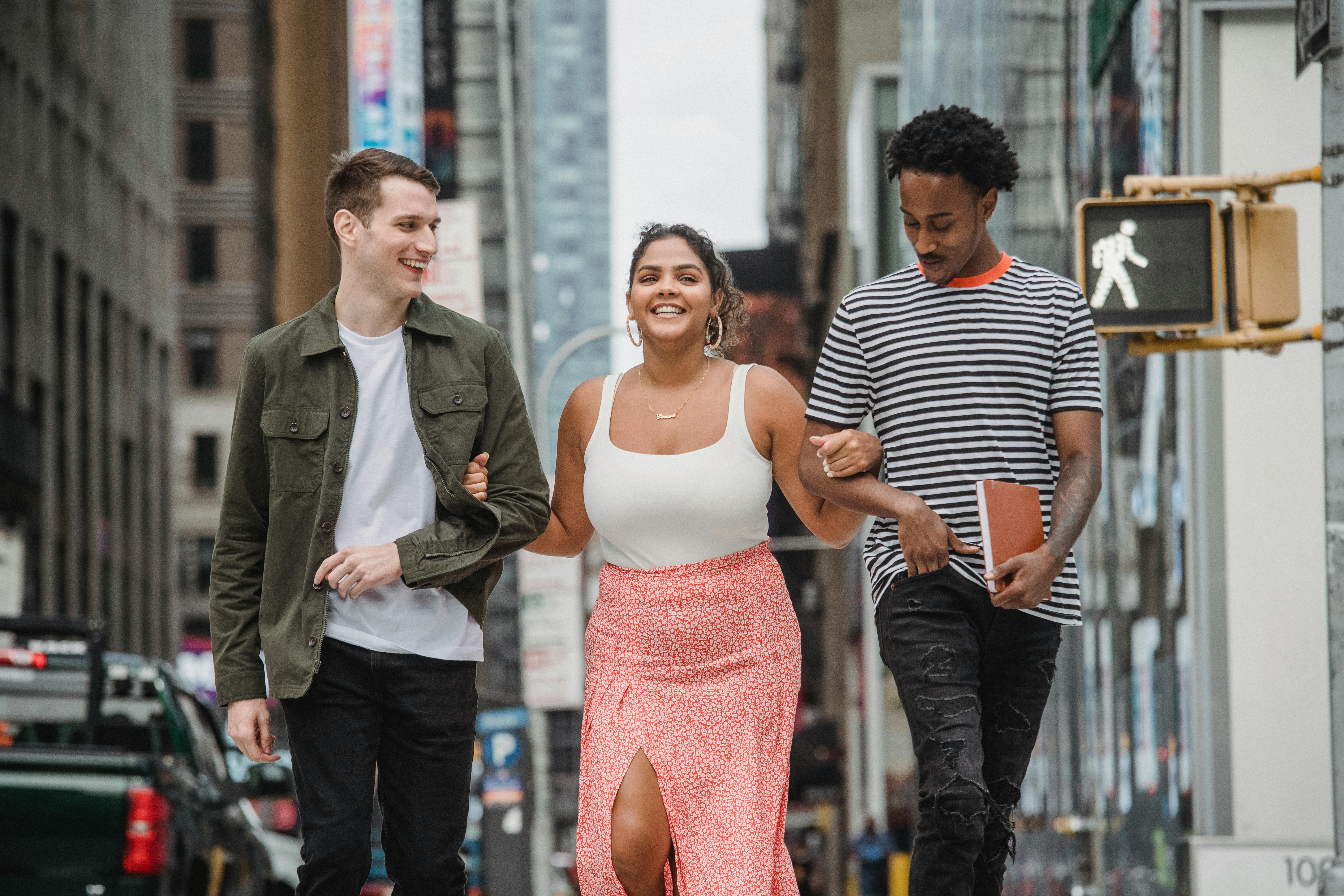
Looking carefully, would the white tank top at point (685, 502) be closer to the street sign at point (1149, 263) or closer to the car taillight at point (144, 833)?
the street sign at point (1149, 263)

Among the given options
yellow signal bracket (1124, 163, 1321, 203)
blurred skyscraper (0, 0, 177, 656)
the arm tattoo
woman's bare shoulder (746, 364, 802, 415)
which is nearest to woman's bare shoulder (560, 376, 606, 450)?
woman's bare shoulder (746, 364, 802, 415)

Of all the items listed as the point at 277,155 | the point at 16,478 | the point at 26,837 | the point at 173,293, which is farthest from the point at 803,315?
the point at 26,837

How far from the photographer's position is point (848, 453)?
451 cm

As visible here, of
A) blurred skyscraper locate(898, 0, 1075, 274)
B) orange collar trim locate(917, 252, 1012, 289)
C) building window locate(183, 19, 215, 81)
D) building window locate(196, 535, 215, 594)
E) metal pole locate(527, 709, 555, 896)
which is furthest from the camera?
building window locate(183, 19, 215, 81)

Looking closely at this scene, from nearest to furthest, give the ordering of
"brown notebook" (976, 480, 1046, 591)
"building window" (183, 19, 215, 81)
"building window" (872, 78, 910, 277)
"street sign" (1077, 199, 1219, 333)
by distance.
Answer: "brown notebook" (976, 480, 1046, 591) → "street sign" (1077, 199, 1219, 333) → "building window" (872, 78, 910, 277) → "building window" (183, 19, 215, 81)

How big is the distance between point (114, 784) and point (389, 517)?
3.96 meters

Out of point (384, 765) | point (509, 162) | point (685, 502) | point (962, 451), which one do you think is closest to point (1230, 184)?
point (962, 451)

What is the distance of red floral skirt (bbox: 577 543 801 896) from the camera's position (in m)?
4.79

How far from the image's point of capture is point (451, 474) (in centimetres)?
454

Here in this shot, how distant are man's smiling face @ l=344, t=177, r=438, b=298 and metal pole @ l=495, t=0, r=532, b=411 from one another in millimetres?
68108

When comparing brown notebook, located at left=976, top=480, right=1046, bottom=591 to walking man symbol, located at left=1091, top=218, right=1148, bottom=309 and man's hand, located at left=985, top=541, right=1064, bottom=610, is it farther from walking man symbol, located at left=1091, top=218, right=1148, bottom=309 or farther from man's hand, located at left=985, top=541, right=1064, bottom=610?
walking man symbol, located at left=1091, top=218, right=1148, bottom=309

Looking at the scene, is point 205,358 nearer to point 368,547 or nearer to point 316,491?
point 316,491

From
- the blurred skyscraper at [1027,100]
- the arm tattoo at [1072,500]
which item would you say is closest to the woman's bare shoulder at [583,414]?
→ the arm tattoo at [1072,500]

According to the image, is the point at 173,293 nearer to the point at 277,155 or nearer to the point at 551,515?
the point at 277,155
